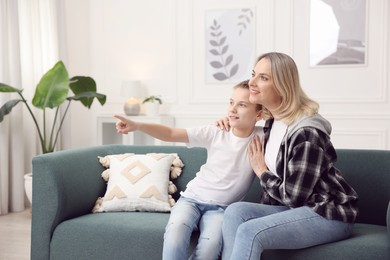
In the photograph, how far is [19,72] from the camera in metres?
4.71

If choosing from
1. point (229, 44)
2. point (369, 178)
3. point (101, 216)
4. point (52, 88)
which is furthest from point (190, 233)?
point (229, 44)

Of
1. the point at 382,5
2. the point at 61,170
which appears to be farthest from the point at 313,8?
the point at 61,170

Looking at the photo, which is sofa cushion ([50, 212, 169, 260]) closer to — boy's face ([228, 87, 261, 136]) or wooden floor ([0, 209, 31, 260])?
boy's face ([228, 87, 261, 136])

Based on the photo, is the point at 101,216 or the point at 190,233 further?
the point at 101,216

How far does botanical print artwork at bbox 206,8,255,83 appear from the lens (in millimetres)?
5270

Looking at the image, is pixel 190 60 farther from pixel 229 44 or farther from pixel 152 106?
pixel 152 106

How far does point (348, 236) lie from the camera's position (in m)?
2.13

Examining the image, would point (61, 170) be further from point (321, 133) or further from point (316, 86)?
point (316, 86)

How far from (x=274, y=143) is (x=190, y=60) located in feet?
10.9

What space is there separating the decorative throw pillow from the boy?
0.98 ft

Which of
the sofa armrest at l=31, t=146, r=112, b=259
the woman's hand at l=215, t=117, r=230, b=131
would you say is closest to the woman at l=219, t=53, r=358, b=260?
the woman's hand at l=215, t=117, r=230, b=131

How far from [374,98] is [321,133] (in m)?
3.09

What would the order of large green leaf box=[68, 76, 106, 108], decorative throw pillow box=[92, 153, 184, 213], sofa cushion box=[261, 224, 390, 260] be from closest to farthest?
sofa cushion box=[261, 224, 390, 260] < decorative throw pillow box=[92, 153, 184, 213] < large green leaf box=[68, 76, 106, 108]

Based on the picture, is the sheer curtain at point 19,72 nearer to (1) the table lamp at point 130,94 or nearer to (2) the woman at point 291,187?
(1) the table lamp at point 130,94
